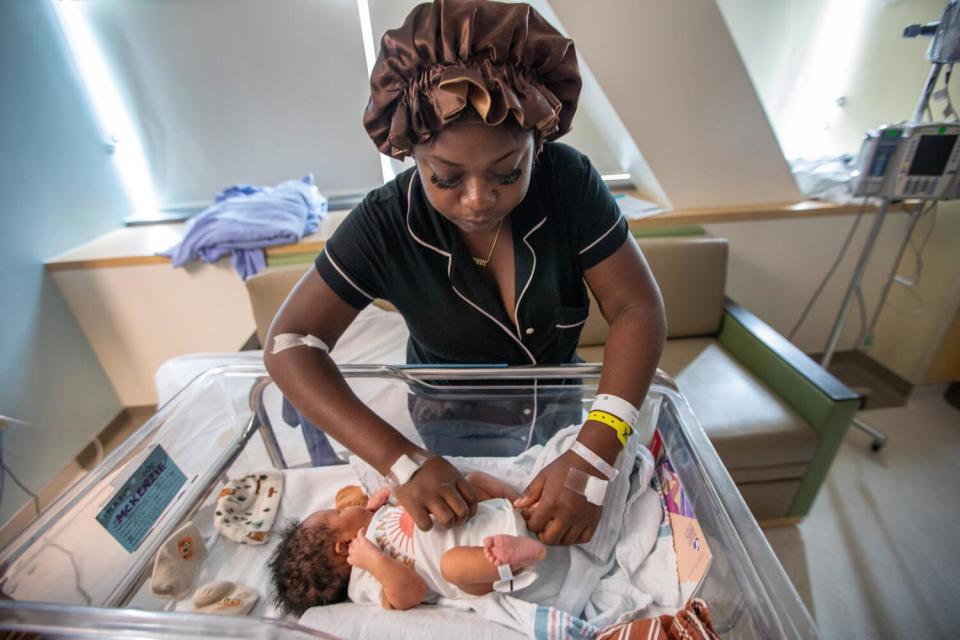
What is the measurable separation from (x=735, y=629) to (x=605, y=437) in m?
0.29

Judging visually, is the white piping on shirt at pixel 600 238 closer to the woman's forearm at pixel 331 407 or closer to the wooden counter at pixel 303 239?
the woman's forearm at pixel 331 407

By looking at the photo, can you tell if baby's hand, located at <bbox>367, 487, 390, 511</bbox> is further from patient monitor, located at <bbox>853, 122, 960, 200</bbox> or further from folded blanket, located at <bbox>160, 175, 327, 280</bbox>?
patient monitor, located at <bbox>853, 122, 960, 200</bbox>

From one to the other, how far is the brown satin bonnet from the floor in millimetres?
1643

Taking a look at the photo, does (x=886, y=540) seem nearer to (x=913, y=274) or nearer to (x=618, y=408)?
(x=913, y=274)

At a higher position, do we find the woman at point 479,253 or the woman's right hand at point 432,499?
the woman at point 479,253

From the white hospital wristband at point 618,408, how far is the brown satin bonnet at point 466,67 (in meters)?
0.43

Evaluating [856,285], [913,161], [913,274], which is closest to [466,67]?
[913,161]

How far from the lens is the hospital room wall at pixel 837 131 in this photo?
1978 mm

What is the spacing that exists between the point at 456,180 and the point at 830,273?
7.69 ft

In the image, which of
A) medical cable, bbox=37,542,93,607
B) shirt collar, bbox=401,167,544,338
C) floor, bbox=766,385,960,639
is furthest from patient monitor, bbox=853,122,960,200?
medical cable, bbox=37,542,93,607

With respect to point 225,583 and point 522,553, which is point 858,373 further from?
point 225,583

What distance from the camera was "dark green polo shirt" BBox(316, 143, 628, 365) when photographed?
0.74m

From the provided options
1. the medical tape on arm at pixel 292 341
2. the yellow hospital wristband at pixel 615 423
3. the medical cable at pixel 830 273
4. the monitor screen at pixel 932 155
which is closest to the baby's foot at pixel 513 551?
the yellow hospital wristband at pixel 615 423

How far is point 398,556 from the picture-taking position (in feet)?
2.47
